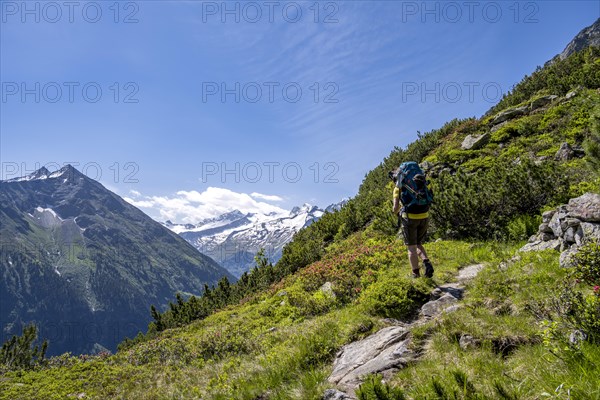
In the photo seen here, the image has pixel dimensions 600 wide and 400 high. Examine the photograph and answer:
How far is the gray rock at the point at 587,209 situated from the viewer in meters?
6.70

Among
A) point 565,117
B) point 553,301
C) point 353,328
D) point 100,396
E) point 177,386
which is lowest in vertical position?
point 100,396

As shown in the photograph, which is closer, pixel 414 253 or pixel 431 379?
pixel 431 379

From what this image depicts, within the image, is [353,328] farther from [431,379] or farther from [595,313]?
[595,313]

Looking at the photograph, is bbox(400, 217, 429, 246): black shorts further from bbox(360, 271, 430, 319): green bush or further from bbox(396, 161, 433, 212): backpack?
bbox(360, 271, 430, 319): green bush

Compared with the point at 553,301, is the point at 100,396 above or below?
below

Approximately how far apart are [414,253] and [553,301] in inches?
170

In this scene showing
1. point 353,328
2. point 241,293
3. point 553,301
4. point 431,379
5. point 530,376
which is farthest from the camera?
point 241,293

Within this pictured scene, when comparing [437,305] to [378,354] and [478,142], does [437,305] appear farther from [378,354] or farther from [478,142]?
[478,142]

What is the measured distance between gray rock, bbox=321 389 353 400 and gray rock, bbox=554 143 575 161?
15.3 metres

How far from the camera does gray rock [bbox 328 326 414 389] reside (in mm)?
→ 4578

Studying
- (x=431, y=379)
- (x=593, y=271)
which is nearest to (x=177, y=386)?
(x=431, y=379)

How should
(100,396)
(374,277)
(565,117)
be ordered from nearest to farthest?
(100,396) → (374,277) → (565,117)

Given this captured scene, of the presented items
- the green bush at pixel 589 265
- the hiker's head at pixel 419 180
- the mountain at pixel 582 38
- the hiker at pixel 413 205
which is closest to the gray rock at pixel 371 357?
the green bush at pixel 589 265

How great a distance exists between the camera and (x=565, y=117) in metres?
19.0
